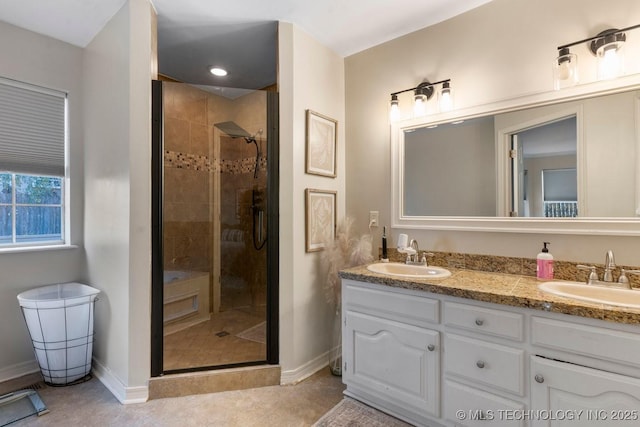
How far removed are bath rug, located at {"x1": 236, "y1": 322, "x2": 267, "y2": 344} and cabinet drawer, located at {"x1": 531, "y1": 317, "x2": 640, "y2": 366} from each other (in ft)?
5.41

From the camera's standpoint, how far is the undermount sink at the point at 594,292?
143 cm

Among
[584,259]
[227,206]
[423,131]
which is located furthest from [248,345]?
[584,259]

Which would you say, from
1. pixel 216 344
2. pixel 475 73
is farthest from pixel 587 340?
pixel 216 344

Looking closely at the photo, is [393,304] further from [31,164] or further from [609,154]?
[31,164]

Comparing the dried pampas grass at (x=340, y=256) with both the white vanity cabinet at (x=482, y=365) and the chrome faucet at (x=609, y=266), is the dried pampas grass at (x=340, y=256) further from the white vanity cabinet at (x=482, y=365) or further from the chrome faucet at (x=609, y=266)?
the chrome faucet at (x=609, y=266)

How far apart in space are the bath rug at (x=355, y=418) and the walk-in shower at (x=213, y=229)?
0.58 meters

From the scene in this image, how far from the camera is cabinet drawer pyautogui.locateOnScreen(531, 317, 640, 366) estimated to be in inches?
46.1

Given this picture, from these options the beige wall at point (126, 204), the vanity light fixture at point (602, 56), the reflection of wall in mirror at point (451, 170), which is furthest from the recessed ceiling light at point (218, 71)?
the vanity light fixture at point (602, 56)

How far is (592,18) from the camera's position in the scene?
167cm

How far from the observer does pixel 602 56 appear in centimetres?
161

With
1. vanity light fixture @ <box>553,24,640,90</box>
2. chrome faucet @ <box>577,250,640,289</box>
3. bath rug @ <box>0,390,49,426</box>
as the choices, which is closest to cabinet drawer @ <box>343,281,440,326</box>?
chrome faucet @ <box>577,250,640,289</box>

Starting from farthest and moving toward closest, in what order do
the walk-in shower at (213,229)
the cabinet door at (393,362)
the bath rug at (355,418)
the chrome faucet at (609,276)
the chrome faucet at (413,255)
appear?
the chrome faucet at (413,255) < the walk-in shower at (213,229) < the bath rug at (355,418) < the cabinet door at (393,362) < the chrome faucet at (609,276)

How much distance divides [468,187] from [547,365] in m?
1.12

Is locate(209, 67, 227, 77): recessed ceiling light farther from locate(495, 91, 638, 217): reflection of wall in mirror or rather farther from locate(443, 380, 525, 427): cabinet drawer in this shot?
locate(443, 380, 525, 427): cabinet drawer
